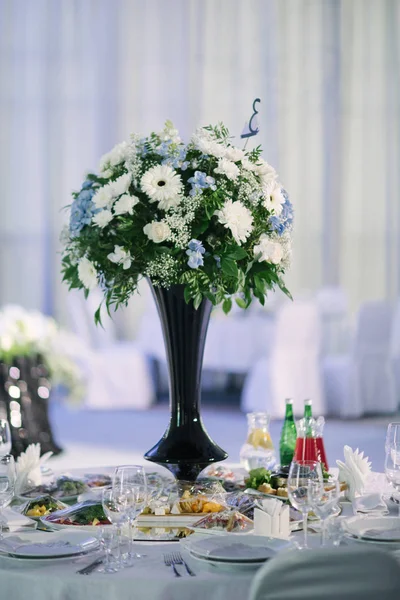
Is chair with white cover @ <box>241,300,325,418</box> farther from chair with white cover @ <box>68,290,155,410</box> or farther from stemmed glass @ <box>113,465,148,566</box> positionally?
stemmed glass @ <box>113,465,148,566</box>

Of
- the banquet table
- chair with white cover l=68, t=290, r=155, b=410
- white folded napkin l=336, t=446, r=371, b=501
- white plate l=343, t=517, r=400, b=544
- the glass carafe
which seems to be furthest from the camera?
chair with white cover l=68, t=290, r=155, b=410

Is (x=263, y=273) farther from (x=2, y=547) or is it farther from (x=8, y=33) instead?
(x=8, y=33)

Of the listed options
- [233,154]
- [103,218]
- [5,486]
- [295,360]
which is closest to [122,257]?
[103,218]

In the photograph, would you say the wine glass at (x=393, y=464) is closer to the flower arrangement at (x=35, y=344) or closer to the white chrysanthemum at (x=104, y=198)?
the white chrysanthemum at (x=104, y=198)

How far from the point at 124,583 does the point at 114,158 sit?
1054 millimetres

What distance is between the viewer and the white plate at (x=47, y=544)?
1747 mm

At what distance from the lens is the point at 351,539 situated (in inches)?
73.9

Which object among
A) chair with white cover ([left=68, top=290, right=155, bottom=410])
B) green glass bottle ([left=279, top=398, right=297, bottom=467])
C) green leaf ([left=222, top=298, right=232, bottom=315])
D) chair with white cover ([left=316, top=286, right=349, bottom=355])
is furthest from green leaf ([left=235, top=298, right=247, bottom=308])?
chair with white cover ([left=316, top=286, right=349, bottom=355])

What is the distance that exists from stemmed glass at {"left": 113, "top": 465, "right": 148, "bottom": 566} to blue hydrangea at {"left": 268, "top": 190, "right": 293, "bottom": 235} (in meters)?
0.73

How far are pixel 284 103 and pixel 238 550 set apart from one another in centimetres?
864

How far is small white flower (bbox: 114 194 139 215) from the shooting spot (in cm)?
216

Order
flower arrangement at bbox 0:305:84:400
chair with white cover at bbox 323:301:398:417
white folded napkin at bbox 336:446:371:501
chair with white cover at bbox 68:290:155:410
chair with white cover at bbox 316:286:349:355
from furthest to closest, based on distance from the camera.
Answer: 1. chair with white cover at bbox 316:286:349:355
2. chair with white cover at bbox 68:290:155:410
3. chair with white cover at bbox 323:301:398:417
4. flower arrangement at bbox 0:305:84:400
5. white folded napkin at bbox 336:446:371:501

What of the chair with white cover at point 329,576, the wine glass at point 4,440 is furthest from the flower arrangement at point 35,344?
the chair with white cover at point 329,576

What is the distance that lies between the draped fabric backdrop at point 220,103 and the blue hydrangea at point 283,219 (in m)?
→ 7.53
